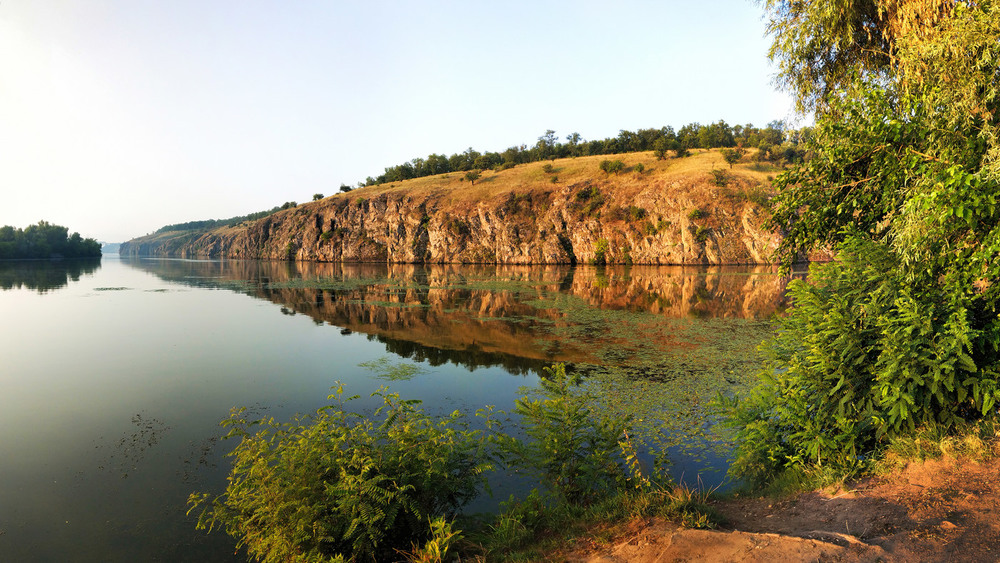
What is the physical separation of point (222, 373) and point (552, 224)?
77.6 metres

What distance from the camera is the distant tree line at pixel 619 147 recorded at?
106 m

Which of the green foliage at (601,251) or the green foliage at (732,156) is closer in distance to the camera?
the green foliage at (601,251)

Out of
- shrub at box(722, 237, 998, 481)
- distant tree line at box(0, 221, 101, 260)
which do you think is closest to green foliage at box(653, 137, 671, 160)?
shrub at box(722, 237, 998, 481)

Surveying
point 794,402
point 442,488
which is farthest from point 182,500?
point 794,402

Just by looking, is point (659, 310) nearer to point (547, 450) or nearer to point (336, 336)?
point (336, 336)

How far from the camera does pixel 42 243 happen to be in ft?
392

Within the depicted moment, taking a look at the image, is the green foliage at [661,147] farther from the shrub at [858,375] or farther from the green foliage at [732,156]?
the shrub at [858,375]

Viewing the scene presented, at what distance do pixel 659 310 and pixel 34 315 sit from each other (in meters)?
39.1

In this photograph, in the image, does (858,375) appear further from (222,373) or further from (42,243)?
(42,243)

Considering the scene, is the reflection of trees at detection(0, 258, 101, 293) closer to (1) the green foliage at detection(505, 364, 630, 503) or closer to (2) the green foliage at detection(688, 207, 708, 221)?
(1) the green foliage at detection(505, 364, 630, 503)

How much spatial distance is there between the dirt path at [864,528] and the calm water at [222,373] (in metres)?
2.96

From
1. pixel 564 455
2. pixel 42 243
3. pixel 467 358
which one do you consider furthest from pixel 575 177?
pixel 42 243

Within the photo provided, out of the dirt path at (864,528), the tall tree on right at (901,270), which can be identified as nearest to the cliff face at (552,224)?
the tall tree on right at (901,270)

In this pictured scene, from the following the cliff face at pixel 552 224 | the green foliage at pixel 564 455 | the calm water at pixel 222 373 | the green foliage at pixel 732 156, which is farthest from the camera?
the green foliage at pixel 732 156
